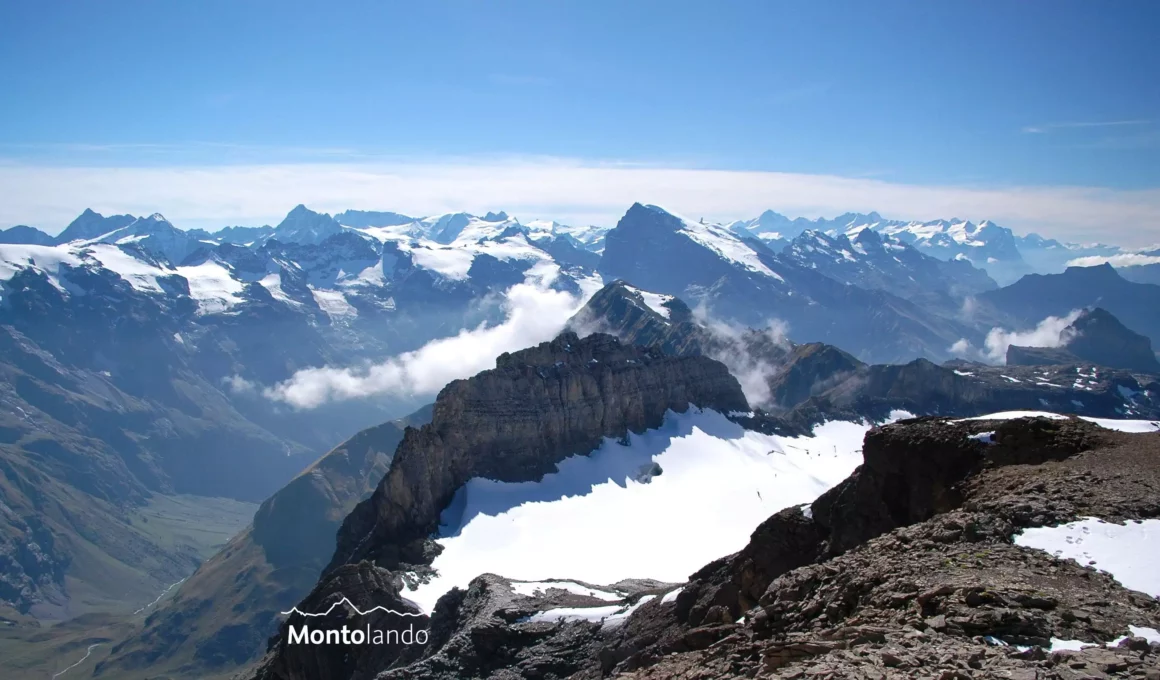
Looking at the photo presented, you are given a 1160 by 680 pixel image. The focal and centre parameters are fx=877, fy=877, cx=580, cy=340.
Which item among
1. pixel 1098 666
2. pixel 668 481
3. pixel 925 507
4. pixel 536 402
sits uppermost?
pixel 1098 666

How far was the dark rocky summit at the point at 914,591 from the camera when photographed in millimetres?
22672

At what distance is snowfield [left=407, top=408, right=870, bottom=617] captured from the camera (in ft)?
373

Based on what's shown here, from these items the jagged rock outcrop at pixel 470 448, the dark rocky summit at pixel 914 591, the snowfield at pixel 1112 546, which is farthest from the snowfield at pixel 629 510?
the snowfield at pixel 1112 546

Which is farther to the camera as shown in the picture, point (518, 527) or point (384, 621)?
point (518, 527)

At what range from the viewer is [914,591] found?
27125 mm

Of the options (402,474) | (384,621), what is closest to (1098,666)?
(384,621)

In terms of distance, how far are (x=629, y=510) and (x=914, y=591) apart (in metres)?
120

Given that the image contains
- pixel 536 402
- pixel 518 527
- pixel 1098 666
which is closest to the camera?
pixel 1098 666

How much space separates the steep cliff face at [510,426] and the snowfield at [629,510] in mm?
3244

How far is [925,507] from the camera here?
42188 mm

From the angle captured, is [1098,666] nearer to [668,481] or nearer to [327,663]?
[327,663]

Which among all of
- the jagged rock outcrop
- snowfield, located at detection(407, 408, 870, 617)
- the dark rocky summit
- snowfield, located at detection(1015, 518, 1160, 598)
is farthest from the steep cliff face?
snowfield, located at detection(1015, 518, 1160, 598)

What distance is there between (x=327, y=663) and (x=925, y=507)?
6121 centimetres

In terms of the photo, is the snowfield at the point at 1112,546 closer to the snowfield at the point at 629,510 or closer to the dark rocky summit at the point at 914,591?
the dark rocky summit at the point at 914,591
